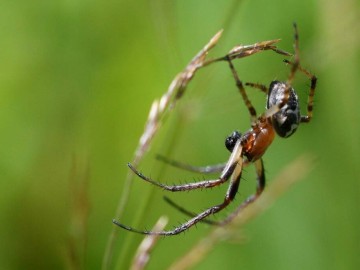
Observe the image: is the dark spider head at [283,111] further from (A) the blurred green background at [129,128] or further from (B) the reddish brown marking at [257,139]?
(A) the blurred green background at [129,128]

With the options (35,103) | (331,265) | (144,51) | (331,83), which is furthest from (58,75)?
(331,265)

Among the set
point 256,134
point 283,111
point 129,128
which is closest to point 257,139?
point 256,134

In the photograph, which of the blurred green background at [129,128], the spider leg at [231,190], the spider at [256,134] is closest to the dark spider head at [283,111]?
the spider at [256,134]

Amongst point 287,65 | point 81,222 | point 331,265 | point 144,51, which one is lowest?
point 81,222

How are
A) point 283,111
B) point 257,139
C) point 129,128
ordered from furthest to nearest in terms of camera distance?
point 129,128 → point 257,139 → point 283,111

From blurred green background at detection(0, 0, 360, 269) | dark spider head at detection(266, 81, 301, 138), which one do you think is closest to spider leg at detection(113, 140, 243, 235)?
dark spider head at detection(266, 81, 301, 138)

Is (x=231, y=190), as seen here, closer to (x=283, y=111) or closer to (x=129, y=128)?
(x=283, y=111)

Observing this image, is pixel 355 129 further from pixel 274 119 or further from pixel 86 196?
pixel 86 196
